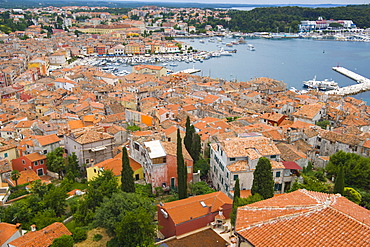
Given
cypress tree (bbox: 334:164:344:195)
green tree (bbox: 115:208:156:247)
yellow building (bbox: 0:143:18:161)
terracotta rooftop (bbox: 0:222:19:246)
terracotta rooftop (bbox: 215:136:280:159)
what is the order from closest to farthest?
green tree (bbox: 115:208:156:247) < terracotta rooftop (bbox: 0:222:19:246) < cypress tree (bbox: 334:164:344:195) < terracotta rooftop (bbox: 215:136:280:159) < yellow building (bbox: 0:143:18:161)

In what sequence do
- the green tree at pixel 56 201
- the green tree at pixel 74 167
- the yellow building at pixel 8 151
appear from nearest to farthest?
the green tree at pixel 56 201, the green tree at pixel 74 167, the yellow building at pixel 8 151

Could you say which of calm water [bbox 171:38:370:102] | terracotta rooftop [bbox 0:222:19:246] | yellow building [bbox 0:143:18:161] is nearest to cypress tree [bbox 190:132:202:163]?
terracotta rooftop [bbox 0:222:19:246]

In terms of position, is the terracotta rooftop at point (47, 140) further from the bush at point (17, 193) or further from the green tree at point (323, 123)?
the green tree at point (323, 123)

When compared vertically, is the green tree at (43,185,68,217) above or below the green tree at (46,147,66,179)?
above

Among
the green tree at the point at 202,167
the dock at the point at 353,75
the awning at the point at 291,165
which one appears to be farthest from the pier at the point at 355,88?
the green tree at the point at 202,167

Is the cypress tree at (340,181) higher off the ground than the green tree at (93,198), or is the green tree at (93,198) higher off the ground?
the cypress tree at (340,181)

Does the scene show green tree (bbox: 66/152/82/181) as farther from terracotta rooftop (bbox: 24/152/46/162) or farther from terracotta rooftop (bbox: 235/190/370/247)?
terracotta rooftop (bbox: 235/190/370/247)
